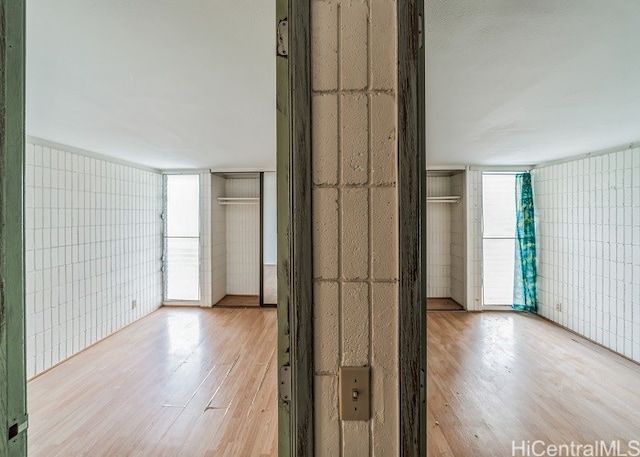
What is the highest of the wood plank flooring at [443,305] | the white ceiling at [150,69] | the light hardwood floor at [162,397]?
the white ceiling at [150,69]

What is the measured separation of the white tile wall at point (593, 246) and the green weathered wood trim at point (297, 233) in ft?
15.1

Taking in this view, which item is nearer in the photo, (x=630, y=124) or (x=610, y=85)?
(x=610, y=85)

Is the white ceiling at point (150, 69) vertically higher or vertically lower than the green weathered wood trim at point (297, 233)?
higher

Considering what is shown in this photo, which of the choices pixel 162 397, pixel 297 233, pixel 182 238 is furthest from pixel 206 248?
pixel 297 233

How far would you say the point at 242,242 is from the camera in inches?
255

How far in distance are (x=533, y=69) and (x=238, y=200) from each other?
5215 mm

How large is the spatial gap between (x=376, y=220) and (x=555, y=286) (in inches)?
219

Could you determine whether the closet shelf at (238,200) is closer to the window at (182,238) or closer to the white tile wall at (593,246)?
the window at (182,238)

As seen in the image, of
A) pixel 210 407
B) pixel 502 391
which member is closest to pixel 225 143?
pixel 210 407

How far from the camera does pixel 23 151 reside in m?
0.95

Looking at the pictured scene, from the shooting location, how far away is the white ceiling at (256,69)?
1343 millimetres

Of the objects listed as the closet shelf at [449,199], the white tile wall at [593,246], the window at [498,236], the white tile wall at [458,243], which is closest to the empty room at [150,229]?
the closet shelf at [449,199]

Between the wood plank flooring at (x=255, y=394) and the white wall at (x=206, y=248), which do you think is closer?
the wood plank flooring at (x=255, y=394)

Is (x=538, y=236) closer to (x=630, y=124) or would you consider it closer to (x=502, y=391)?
(x=630, y=124)
